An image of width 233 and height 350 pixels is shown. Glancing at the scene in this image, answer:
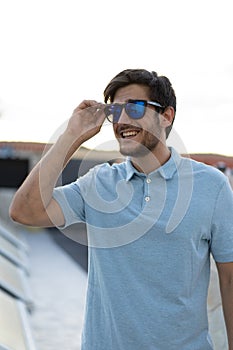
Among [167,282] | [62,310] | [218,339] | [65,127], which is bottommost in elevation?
[62,310]

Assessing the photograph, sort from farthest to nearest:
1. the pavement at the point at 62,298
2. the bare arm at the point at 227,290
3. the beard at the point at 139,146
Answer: the pavement at the point at 62,298
the bare arm at the point at 227,290
the beard at the point at 139,146

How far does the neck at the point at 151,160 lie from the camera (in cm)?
154

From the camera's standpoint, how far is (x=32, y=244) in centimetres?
1237

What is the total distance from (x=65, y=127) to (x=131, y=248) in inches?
12.6

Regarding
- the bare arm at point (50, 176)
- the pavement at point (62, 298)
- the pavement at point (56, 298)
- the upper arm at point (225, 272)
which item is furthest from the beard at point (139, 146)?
the pavement at point (56, 298)

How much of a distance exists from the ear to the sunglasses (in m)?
0.05

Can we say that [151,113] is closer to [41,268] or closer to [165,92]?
[165,92]

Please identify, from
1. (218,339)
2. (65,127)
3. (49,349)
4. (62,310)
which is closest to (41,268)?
(62,310)

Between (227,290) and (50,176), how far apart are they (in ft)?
1.52

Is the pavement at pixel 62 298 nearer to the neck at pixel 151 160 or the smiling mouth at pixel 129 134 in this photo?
the neck at pixel 151 160

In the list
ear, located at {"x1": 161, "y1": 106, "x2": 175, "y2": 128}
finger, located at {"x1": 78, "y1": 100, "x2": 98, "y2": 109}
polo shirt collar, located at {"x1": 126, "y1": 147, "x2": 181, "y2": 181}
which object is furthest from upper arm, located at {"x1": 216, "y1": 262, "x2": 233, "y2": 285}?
finger, located at {"x1": 78, "y1": 100, "x2": 98, "y2": 109}

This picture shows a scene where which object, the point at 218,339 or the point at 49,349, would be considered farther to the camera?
the point at 49,349

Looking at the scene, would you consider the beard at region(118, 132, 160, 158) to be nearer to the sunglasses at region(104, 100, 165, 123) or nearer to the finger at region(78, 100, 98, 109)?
the sunglasses at region(104, 100, 165, 123)

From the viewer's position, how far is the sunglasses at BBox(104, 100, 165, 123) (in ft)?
4.83
